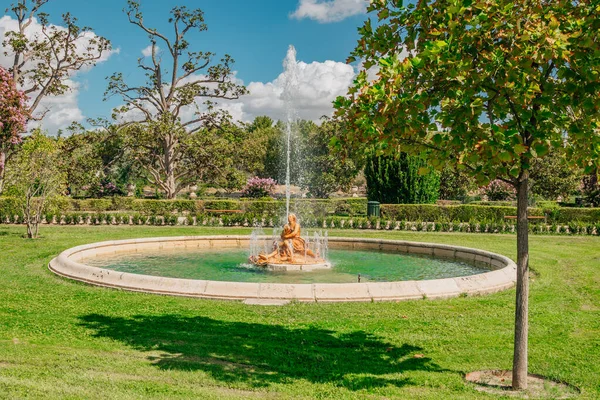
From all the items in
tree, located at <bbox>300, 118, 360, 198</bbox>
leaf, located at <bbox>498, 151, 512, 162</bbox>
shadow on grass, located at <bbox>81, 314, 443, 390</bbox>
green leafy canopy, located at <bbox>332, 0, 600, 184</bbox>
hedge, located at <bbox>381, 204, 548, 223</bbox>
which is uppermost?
tree, located at <bbox>300, 118, 360, 198</bbox>

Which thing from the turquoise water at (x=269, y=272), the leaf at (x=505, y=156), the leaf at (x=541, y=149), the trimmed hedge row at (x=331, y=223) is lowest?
the turquoise water at (x=269, y=272)

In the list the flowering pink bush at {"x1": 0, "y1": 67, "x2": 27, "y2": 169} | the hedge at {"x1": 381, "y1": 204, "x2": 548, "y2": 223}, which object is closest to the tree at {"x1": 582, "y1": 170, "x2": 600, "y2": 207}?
the hedge at {"x1": 381, "y1": 204, "x2": 548, "y2": 223}

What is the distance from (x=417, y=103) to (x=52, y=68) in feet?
123

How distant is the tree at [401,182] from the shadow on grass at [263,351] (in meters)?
26.1

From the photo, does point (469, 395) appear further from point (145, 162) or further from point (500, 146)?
point (145, 162)

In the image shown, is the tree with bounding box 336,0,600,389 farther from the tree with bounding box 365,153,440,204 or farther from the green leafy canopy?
the tree with bounding box 365,153,440,204

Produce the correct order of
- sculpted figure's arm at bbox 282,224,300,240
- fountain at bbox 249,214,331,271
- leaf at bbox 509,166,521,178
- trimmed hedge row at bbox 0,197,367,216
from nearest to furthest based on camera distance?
leaf at bbox 509,166,521,178 < fountain at bbox 249,214,331,271 < sculpted figure's arm at bbox 282,224,300,240 < trimmed hedge row at bbox 0,197,367,216

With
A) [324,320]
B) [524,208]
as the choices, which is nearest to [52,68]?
[324,320]

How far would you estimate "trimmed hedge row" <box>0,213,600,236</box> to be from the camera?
26141 mm

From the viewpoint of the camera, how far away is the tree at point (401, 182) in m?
33.2

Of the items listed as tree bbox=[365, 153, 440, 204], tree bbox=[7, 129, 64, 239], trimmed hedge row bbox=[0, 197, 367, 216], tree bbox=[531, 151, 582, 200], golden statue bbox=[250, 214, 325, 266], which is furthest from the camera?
tree bbox=[531, 151, 582, 200]

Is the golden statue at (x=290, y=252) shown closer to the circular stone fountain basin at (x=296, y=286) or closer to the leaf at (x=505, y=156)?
the circular stone fountain basin at (x=296, y=286)

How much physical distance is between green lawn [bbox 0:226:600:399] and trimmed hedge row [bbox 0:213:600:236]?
50.0 feet

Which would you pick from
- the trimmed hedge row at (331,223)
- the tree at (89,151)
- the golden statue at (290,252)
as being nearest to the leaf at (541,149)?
the golden statue at (290,252)
